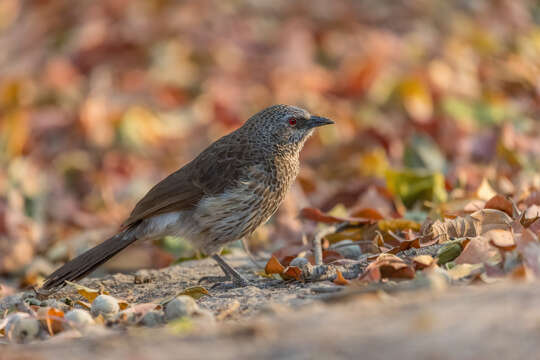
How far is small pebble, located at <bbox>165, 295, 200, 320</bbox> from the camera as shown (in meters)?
3.54

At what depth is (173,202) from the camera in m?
5.12

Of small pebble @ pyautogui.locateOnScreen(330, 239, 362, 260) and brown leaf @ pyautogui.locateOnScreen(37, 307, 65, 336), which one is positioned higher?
brown leaf @ pyautogui.locateOnScreen(37, 307, 65, 336)

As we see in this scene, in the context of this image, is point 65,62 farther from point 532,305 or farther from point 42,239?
point 532,305

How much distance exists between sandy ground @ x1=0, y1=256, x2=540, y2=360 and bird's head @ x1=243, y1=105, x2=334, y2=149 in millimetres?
2310

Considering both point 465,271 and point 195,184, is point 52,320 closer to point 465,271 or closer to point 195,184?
point 195,184

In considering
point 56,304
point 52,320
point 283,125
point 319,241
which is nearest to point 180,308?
point 52,320

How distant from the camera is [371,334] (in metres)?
2.61

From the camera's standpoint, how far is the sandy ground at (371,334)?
8.27 feet

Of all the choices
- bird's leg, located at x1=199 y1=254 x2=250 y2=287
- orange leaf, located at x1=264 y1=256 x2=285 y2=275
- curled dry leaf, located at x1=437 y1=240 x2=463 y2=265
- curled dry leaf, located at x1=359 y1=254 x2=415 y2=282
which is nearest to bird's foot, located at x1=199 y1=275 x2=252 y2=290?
bird's leg, located at x1=199 y1=254 x2=250 y2=287

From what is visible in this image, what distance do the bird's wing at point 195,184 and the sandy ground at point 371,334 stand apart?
2080 millimetres

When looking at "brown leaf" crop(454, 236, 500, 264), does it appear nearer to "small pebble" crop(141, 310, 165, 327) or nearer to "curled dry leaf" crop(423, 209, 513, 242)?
"curled dry leaf" crop(423, 209, 513, 242)

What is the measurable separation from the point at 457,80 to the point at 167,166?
134 inches

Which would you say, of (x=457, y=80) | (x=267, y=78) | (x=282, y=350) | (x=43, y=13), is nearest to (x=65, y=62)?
(x=43, y=13)

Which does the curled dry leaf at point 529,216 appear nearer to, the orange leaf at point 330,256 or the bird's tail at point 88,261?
the orange leaf at point 330,256
